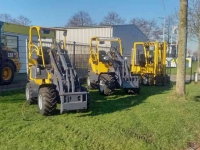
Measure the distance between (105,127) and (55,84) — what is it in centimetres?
196

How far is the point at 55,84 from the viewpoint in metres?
6.71

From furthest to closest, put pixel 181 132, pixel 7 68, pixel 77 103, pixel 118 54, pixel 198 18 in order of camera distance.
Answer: pixel 198 18
pixel 7 68
pixel 118 54
pixel 77 103
pixel 181 132

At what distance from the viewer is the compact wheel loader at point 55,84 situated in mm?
6266

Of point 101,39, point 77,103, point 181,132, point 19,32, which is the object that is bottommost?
point 181,132

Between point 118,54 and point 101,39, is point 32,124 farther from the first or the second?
point 101,39

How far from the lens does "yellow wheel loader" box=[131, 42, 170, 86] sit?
13.7 metres

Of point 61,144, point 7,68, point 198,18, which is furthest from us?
point 198,18

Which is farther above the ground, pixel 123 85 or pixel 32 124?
pixel 123 85

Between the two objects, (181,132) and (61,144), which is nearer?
(61,144)

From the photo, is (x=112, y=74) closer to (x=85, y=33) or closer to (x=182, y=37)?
(x=182, y=37)

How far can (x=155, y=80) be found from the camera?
44.7 ft

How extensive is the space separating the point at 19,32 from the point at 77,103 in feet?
44.5

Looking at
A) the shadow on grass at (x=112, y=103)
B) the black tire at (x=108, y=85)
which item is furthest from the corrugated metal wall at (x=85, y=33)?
the shadow on grass at (x=112, y=103)

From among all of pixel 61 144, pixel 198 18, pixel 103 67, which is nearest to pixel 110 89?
pixel 103 67
